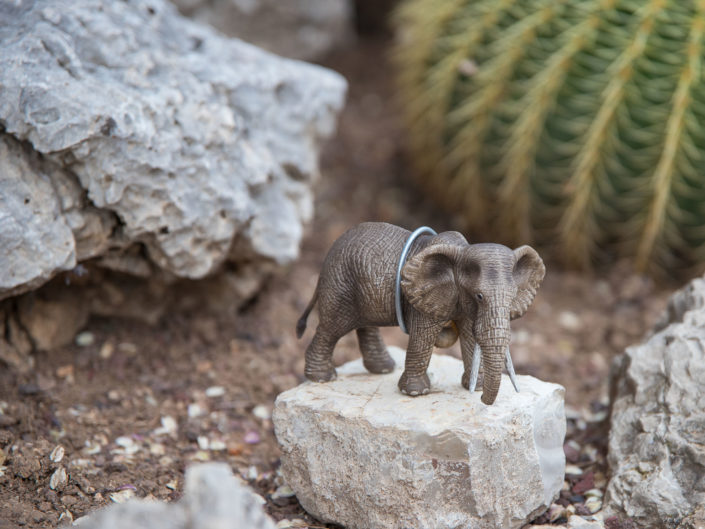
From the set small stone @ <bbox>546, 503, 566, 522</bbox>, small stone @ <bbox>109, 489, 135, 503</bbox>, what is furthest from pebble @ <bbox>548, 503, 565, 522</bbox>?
small stone @ <bbox>109, 489, 135, 503</bbox>

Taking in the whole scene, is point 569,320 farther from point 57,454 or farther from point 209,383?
point 57,454

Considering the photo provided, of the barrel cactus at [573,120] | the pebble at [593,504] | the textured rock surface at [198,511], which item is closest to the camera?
the textured rock surface at [198,511]

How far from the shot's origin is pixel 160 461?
2.88m

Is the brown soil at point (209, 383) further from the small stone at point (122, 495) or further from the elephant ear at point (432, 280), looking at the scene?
the elephant ear at point (432, 280)

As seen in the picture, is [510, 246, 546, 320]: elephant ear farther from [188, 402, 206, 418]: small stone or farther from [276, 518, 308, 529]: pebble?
[188, 402, 206, 418]: small stone

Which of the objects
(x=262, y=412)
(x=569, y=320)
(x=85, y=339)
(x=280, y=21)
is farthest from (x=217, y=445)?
(x=280, y=21)

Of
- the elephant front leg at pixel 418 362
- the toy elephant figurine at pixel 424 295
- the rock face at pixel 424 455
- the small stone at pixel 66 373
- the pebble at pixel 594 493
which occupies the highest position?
the toy elephant figurine at pixel 424 295

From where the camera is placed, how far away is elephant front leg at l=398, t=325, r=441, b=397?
8.54ft

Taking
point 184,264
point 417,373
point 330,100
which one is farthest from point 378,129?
point 417,373

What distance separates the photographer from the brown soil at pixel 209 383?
2.70 metres

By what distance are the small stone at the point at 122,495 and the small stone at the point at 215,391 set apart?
29.1 inches

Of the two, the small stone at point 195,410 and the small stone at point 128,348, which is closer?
the small stone at point 195,410

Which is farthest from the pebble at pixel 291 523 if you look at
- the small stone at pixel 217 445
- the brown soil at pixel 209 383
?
the small stone at pixel 217 445

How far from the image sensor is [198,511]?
5.93 feet
